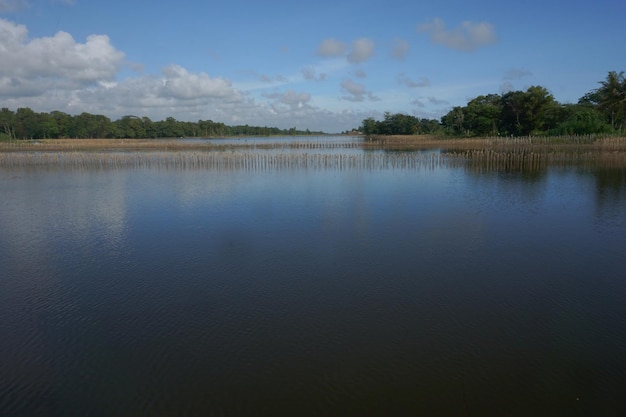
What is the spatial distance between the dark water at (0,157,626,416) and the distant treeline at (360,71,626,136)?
31771mm

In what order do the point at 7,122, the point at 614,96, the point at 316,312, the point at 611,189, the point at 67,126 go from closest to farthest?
the point at 316,312, the point at 611,189, the point at 614,96, the point at 7,122, the point at 67,126

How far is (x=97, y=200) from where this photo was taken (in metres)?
15.5

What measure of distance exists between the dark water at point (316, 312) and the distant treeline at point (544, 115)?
104ft

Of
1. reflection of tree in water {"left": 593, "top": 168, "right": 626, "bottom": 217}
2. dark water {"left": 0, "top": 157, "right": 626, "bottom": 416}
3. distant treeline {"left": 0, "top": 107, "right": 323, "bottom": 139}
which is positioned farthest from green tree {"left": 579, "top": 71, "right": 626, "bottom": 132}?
distant treeline {"left": 0, "top": 107, "right": 323, "bottom": 139}

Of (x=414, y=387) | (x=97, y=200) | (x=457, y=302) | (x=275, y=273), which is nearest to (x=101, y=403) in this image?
(x=414, y=387)

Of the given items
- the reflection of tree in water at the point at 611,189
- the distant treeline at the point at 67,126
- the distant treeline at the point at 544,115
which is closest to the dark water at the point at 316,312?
the reflection of tree in water at the point at 611,189

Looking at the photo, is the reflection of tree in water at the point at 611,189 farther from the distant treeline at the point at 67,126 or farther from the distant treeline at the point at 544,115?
the distant treeline at the point at 67,126

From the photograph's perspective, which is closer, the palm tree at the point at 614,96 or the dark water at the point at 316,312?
the dark water at the point at 316,312

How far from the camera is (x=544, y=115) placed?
145ft

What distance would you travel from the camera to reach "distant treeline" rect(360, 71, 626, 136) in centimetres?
3922

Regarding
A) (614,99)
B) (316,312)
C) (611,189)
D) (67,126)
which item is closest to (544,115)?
(614,99)

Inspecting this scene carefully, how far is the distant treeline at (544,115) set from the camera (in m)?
39.2

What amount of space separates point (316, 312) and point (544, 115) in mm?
46411

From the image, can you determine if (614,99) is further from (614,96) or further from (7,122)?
(7,122)
